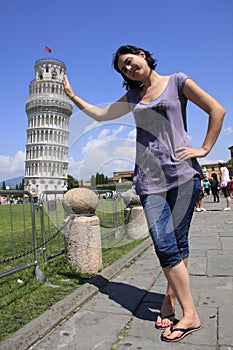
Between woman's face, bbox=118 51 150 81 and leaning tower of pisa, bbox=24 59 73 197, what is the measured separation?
88988 mm

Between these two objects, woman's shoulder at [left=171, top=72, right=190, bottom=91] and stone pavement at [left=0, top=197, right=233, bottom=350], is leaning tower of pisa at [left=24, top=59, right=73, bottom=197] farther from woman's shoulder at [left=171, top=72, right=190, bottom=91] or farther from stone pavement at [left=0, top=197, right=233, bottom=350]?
Answer: woman's shoulder at [left=171, top=72, right=190, bottom=91]

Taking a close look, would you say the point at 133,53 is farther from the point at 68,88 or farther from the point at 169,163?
the point at 169,163

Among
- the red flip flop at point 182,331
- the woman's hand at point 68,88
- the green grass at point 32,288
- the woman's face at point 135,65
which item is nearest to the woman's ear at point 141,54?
the woman's face at point 135,65

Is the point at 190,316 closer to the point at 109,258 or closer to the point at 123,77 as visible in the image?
the point at 123,77

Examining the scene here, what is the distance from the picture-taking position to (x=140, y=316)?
8.46 ft

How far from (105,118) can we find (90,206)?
146 centimetres

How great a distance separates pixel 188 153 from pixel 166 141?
17cm

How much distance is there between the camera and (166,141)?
2240mm

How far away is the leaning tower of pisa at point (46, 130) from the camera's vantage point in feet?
309

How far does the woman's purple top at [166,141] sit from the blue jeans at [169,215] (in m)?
0.06

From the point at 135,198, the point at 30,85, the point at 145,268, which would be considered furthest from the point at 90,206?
the point at 30,85

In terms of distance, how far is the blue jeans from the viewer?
2.23 m

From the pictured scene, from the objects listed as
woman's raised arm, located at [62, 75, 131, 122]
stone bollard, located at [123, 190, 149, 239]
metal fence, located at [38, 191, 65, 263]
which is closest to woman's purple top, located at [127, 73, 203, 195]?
woman's raised arm, located at [62, 75, 131, 122]

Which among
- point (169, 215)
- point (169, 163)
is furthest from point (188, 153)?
point (169, 215)
